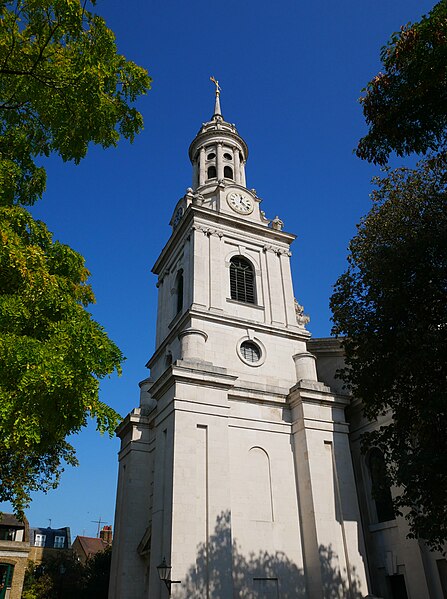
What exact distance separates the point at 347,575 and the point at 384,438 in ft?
26.6

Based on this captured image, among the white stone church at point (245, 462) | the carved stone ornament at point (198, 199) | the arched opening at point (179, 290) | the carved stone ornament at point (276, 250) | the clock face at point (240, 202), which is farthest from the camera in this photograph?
the clock face at point (240, 202)

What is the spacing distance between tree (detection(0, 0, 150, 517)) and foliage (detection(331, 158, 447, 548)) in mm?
8019

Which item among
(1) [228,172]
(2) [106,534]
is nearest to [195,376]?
(1) [228,172]

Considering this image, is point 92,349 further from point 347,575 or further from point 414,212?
point 347,575

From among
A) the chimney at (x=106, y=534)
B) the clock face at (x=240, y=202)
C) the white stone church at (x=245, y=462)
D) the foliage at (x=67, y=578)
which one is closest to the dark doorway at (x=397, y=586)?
the white stone church at (x=245, y=462)

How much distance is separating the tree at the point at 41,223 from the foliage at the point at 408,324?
802cm

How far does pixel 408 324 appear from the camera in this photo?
1433 centimetres

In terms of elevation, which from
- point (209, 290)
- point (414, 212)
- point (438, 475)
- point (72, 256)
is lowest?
point (438, 475)

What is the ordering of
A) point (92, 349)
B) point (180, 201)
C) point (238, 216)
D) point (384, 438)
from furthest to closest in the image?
point (180, 201) → point (238, 216) → point (384, 438) → point (92, 349)

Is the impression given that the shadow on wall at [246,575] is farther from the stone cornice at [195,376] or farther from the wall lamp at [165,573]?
the stone cornice at [195,376]

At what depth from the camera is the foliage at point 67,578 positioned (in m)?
30.4

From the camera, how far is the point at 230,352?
81.1 ft

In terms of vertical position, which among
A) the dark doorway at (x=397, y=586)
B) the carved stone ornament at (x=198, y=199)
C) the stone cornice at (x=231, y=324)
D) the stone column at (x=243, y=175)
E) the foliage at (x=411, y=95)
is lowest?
the dark doorway at (x=397, y=586)

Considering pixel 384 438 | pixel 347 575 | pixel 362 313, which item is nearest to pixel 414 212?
pixel 362 313
